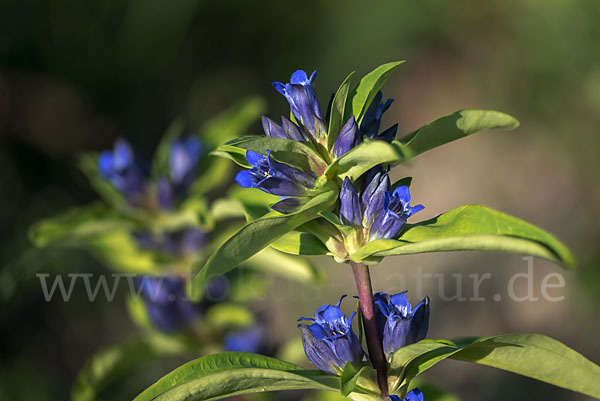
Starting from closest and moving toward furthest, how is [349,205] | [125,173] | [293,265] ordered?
1. [349,205]
2. [293,265]
3. [125,173]

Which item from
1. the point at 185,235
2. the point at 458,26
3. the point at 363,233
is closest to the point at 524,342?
the point at 363,233

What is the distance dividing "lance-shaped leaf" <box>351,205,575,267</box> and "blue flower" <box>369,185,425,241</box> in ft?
0.10

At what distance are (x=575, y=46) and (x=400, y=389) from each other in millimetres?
4849

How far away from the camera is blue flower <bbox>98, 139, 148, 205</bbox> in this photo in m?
2.48

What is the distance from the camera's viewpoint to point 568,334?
15.7ft

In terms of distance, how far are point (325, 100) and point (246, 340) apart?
396 cm

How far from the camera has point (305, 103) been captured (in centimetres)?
143

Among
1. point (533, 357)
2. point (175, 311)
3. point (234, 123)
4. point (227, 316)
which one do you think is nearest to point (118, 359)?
point (175, 311)

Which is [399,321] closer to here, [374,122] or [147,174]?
[374,122]

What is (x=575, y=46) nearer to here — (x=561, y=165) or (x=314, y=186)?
(x=561, y=165)

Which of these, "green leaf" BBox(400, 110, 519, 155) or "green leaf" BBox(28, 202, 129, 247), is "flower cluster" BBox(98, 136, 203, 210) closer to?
"green leaf" BBox(28, 202, 129, 247)

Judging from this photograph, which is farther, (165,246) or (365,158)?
(165,246)

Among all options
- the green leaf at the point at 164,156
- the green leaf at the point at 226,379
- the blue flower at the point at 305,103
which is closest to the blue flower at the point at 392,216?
the blue flower at the point at 305,103

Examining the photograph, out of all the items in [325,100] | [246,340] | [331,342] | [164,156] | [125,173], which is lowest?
[331,342]
